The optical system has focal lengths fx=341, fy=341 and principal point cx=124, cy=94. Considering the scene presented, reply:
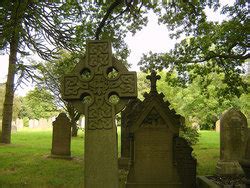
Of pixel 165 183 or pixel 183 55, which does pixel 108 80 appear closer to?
pixel 165 183

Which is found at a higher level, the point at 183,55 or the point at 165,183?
the point at 183,55

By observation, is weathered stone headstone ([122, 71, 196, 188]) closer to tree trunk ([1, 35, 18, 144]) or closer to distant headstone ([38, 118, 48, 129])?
tree trunk ([1, 35, 18, 144])

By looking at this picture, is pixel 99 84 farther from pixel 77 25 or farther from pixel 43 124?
pixel 43 124

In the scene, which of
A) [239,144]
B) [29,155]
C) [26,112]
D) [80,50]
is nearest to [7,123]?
[29,155]

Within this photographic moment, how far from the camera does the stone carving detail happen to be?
484 centimetres

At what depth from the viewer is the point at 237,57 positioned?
40.9ft

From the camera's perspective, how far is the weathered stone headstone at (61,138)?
14562 millimetres

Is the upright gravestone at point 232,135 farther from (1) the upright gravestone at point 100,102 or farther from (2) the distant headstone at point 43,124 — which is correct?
(2) the distant headstone at point 43,124

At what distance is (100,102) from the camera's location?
16.0ft

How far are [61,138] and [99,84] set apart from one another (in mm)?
10238

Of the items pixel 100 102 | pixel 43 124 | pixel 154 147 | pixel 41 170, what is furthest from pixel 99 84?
pixel 43 124

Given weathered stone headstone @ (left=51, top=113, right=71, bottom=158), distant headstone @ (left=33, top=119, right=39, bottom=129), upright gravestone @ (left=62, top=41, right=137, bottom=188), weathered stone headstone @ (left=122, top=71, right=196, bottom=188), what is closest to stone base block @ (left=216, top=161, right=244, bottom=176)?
weathered stone headstone @ (left=122, top=71, right=196, bottom=188)

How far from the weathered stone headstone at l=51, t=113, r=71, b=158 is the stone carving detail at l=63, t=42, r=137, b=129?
995 cm

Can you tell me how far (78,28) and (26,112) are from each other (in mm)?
55091
